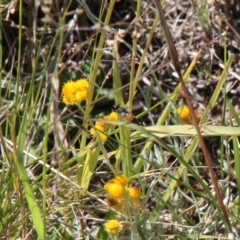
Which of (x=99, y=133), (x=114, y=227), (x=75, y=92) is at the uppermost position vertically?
(x=75, y=92)

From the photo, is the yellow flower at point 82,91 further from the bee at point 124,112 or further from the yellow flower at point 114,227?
the yellow flower at point 114,227

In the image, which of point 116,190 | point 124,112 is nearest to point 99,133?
point 124,112

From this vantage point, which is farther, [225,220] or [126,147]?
[126,147]

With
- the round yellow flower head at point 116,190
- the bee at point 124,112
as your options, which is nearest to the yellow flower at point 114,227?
the round yellow flower head at point 116,190

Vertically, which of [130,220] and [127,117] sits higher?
[127,117]

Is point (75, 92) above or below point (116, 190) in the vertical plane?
above

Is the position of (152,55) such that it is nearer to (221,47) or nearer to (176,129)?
(221,47)

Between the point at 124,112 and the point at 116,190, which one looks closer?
the point at 116,190

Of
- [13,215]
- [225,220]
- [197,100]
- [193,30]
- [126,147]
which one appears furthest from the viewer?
[193,30]

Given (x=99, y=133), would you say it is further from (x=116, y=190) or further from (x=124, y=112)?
(x=116, y=190)

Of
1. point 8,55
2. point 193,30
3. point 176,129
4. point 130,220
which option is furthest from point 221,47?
point 130,220

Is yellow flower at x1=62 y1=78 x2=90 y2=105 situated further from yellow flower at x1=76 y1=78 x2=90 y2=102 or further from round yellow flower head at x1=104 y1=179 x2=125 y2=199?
round yellow flower head at x1=104 y1=179 x2=125 y2=199
